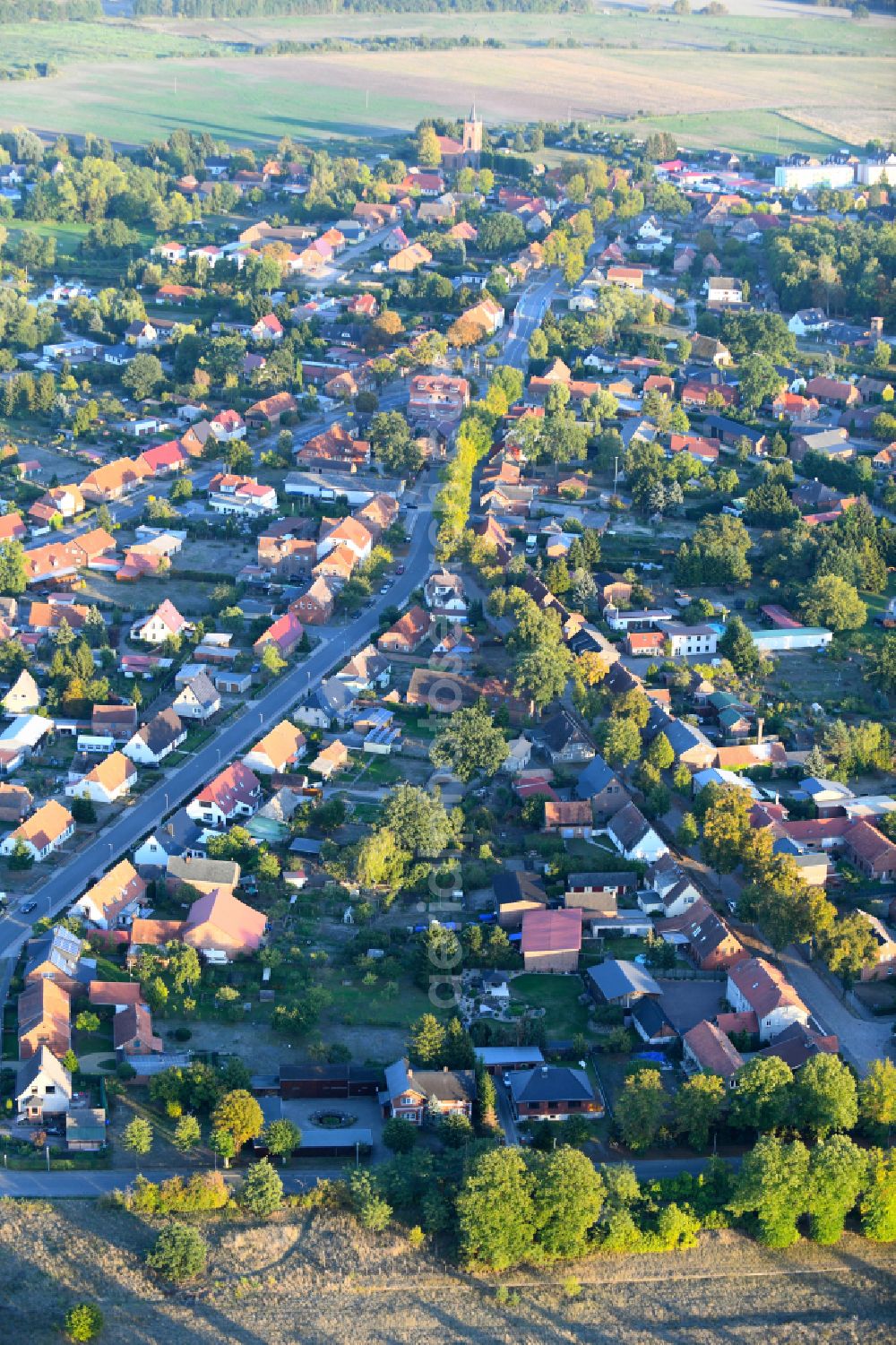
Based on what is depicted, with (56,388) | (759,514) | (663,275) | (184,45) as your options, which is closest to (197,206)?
(663,275)

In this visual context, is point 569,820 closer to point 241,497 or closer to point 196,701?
point 196,701

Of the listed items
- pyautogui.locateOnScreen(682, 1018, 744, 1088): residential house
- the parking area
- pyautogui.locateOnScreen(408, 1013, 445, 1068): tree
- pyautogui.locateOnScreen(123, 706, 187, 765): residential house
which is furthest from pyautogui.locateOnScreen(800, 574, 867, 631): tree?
pyautogui.locateOnScreen(408, 1013, 445, 1068): tree

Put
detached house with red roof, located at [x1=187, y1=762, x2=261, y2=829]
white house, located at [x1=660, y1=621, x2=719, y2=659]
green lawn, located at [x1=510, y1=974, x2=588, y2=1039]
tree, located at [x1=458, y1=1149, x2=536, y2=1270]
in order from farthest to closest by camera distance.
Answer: white house, located at [x1=660, y1=621, x2=719, y2=659]
detached house with red roof, located at [x1=187, y1=762, x2=261, y2=829]
green lawn, located at [x1=510, y1=974, x2=588, y2=1039]
tree, located at [x1=458, y1=1149, x2=536, y2=1270]

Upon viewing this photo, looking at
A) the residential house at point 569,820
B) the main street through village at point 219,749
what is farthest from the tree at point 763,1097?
the main street through village at point 219,749

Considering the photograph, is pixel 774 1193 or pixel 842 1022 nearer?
pixel 774 1193

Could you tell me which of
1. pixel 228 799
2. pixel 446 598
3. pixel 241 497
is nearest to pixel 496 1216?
pixel 228 799

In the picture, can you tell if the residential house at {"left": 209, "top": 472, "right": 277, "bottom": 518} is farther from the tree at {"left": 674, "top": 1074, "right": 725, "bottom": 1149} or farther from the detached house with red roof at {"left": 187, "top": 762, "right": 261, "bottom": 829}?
the tree at {"left": 674, "top": 1074, "right": 725, "bottom": 1149}
